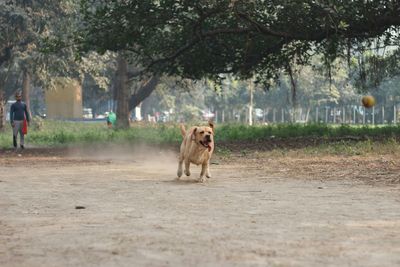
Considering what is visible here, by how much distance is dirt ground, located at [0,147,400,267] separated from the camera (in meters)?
5.58

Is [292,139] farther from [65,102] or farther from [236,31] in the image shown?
[65,102]

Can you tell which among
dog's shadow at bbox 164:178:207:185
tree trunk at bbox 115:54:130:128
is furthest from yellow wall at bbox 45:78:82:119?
dog's shadow at bbox 164:178:207:185

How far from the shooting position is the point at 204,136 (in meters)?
11.6

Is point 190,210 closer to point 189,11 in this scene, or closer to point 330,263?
point 330,263

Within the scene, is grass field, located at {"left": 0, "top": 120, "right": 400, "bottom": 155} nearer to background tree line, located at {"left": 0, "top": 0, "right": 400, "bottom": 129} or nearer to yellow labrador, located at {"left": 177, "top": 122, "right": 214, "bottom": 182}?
background tree line, located at {"left": 0, "top": 0, "right": 400, "bottom": 129}

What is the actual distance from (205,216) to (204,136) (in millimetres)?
3897

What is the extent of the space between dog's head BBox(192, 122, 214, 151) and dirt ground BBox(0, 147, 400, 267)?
661 mm

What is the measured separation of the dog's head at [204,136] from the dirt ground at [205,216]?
66 centimetres

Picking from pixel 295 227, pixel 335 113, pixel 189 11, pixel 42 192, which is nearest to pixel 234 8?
pixel 189 11

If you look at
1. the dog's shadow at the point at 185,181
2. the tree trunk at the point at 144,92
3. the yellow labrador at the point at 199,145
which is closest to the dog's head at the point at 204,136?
the yellow labrador at the point at 199,145

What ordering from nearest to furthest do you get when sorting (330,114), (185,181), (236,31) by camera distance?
(185,181) → (236,31) → (330,114)

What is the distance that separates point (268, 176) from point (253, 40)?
30.1ft

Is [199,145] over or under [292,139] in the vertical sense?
over

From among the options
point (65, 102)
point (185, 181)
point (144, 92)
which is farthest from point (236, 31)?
point (65, 102)
